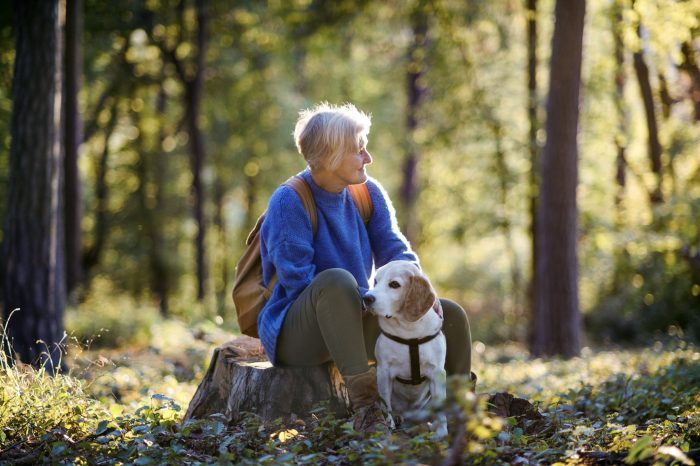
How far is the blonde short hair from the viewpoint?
450 cm

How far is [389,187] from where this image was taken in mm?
25781

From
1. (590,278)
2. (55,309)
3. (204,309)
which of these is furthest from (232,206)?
(55,309)

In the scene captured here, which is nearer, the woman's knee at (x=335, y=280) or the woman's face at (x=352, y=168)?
the woman's knee at (x=335, y=280)

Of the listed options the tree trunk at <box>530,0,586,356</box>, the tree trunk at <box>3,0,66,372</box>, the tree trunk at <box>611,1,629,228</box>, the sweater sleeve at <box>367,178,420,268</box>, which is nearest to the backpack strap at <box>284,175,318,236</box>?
the sweater sleeve at <box>367,178,420,268</box>

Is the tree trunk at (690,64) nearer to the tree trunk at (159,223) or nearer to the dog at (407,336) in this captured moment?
the dog at (407,336)

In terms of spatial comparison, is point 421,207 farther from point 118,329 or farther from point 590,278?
point 118,329

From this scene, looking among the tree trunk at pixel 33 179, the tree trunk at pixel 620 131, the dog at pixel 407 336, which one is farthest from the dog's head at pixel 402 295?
the tree trunk at pixel 620 131

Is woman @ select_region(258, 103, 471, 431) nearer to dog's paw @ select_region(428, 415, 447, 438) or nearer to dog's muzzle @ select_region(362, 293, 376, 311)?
dog's muzzle @ select_region(362, 293, 376, 311)

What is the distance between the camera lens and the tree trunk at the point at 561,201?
397 inches

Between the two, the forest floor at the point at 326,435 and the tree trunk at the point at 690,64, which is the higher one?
the tree trunk at the point at 690,64

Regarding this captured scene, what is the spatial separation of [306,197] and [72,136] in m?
8.52

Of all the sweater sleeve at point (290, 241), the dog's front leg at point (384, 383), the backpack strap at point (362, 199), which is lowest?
the dog's front leg at point (384, 383)

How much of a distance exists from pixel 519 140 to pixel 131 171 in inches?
504

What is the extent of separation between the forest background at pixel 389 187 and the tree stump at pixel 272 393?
35 centimetres
